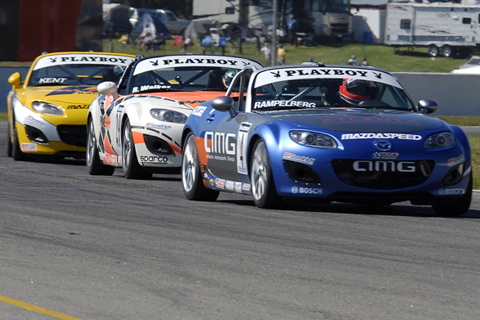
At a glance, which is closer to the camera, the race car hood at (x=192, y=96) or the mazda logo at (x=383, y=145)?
the mazda logo at (x=383, y=145)

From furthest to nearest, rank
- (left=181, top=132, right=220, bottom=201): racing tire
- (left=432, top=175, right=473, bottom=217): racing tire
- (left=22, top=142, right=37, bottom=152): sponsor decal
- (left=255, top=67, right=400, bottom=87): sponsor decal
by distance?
(left=22, top=142, right=37, bottom=152): sponsor decal < (left=181, top=132, right=220, bottom=201): racing tire < (left=255, top=67, right=400, bottom=87): sponsor decal < (left=432, top=175, right=473, bottom=217): racing tire

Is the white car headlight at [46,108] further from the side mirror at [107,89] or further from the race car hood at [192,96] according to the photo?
the race car hood at [192,96]

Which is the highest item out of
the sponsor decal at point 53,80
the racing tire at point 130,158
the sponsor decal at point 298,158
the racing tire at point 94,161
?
the sponsor decal at point 298,158

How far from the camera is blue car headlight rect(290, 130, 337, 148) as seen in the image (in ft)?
27.3

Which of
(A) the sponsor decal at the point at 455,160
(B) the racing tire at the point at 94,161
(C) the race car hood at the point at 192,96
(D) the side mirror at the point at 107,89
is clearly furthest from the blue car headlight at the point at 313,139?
(B) the racing tire at the point at 94,161

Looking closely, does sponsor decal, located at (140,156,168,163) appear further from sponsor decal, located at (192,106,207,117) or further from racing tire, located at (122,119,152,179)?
sponsor decal, located at (192,106,207,117)

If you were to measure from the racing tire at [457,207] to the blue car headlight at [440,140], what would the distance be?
15.2 inches

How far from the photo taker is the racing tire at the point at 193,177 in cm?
995

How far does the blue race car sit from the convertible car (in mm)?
2085

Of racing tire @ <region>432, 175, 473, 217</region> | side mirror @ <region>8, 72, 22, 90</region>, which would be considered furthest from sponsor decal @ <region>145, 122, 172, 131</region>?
side mirror @ <region>8, 72, 22, 90</region>

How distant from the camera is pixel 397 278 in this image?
5.65 m

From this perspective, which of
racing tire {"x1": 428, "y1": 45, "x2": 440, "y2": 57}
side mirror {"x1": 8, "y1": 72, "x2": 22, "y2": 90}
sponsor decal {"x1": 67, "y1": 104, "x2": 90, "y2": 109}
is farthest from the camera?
racing tire {"x1": 428, "y1": 45, "x2": 440, "y2": 57}

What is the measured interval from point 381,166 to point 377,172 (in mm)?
54

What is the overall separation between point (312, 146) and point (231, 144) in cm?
121
